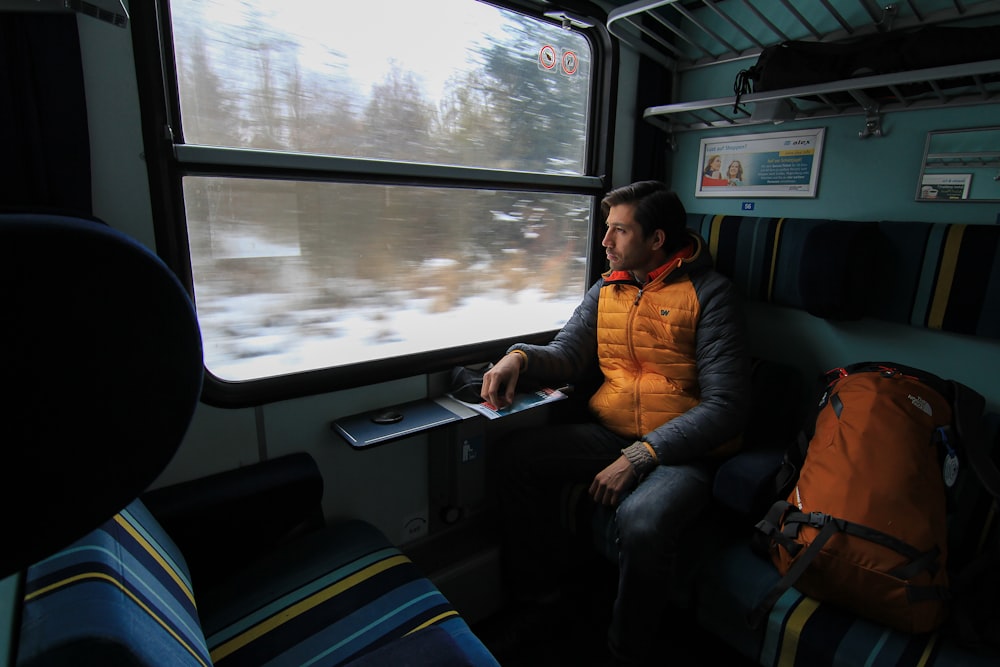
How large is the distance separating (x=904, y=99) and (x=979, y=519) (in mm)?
1332

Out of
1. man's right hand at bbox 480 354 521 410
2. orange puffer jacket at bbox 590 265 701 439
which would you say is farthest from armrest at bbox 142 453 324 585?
orange puffer jacket at bbox 590 265 701 439

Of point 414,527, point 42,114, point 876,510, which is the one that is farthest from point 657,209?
point 42,114

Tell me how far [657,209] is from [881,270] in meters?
0.79

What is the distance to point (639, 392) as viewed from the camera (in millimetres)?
1940

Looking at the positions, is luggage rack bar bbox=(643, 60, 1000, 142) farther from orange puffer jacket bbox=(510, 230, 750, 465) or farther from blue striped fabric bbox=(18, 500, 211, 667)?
blue striped fabric bbox=(18, 500, 211, 667)

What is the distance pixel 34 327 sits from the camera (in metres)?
0.31

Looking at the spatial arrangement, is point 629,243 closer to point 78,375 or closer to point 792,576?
point 792,576

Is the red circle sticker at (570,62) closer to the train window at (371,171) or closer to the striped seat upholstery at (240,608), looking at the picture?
the train window at (371,171)

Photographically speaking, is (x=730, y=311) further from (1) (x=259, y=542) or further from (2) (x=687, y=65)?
(1) (x=259, y=542)

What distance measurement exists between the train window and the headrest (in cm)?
126

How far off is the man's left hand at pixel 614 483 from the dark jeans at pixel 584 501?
1.7 inches

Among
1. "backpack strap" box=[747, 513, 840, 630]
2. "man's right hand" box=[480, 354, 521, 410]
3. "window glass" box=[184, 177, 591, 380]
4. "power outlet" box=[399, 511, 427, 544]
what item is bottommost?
"power outlet" box=[399, 511, 427, 544]

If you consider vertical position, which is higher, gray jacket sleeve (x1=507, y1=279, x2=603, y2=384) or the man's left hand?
gray jacket sleeve (x1=507, y1=279, x2=603, y2=384)

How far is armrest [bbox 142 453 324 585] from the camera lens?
1.38 m
